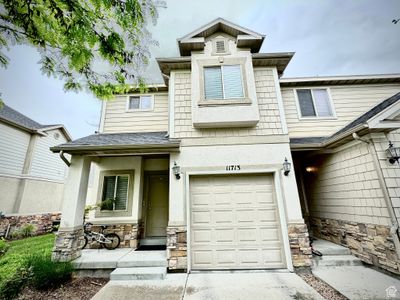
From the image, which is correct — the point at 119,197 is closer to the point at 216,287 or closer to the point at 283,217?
the point at 216,287

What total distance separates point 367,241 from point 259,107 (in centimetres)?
471

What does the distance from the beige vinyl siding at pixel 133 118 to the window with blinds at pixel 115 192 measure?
2171mm

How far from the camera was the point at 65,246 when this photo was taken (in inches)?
185

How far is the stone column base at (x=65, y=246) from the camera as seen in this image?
465 centimetres

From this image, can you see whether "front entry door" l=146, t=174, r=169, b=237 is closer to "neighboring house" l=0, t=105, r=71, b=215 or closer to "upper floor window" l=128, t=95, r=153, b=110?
"upper floor window" l=128, t=95, r=153, b=110

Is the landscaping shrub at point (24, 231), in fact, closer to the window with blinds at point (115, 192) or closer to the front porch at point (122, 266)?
the window with blinds at point (115, 192)

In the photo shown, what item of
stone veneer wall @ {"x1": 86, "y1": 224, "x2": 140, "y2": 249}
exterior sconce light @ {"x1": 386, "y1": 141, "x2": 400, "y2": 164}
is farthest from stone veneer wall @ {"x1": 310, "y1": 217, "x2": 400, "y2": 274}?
stone veneer wall @ {"x1": 86, "y1": 224, "x2": 140, "y2": 249}

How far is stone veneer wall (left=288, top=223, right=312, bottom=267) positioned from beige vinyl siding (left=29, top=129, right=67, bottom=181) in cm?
1455

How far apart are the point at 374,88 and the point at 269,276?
350 inches

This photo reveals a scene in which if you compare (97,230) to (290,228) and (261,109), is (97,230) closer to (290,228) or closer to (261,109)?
(290,228)

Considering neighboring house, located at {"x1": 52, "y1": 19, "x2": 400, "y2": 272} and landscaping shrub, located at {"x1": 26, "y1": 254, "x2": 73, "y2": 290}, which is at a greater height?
neighboring house, located at {"x1": 52, "y1": 19, "x2": 400, "y2": 272}

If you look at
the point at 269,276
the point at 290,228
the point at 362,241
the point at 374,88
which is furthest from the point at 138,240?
the point at 374,88

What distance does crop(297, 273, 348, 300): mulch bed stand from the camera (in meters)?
3.40

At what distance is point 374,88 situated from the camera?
753 centimetres
